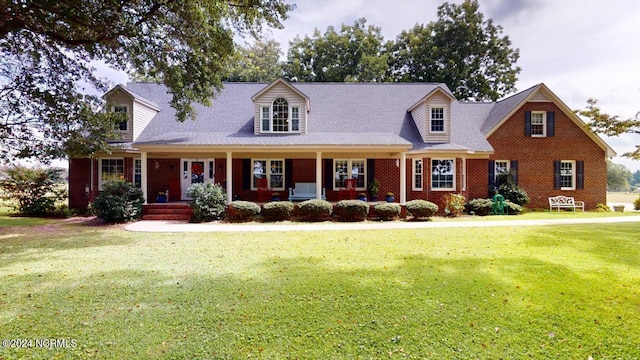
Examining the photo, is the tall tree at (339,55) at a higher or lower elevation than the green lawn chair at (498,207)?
higher

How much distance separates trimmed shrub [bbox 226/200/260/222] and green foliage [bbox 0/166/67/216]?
32.6ft

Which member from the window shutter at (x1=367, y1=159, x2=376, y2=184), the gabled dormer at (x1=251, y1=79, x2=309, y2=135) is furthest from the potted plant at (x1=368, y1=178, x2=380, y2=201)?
the gabled dormer at (x1=251, y1=79, x2=309, y2=135)

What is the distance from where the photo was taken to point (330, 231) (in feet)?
33.2

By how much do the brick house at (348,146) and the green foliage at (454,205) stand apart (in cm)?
114

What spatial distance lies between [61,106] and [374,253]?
503 inches

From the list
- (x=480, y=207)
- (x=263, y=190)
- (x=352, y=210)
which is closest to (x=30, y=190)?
(x=263, y=190)

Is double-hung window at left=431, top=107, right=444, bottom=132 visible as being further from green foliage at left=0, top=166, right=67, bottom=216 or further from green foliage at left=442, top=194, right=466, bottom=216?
green foliage at left=0, top=166, right=67, bottom=216

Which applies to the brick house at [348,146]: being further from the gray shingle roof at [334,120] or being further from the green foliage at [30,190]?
the green foliage at [30,190]

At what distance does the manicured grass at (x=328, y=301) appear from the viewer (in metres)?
3.45

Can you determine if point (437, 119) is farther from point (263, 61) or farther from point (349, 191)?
point (263, 61)

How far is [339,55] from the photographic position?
2938cm

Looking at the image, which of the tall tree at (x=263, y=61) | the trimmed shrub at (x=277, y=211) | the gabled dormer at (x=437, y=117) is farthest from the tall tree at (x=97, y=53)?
the tall tree at (x=263, y=61)

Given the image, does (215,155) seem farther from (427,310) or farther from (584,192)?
(584,192)

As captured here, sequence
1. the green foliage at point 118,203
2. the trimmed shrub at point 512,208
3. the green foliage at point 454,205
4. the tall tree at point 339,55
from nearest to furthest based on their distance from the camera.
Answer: the green foliage at point 118,203
the green foliage at point 454,205
the trimmed shrub at point 512,208
the tall tree at point 339,55
